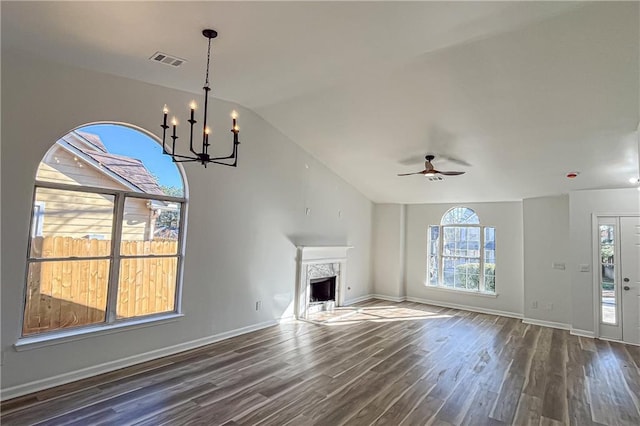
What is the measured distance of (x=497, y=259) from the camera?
753 centimetres

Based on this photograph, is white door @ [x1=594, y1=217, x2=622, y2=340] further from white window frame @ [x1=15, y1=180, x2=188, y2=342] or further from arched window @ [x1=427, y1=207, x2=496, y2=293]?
white window frame @ [x1=15, y1=180, x2=188, y2=342]

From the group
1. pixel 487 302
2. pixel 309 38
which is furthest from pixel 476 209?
pixel 309 38

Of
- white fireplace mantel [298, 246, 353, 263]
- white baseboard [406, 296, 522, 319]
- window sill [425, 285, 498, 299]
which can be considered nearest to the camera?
white fireplace mantel [298, 246, 353, 263]

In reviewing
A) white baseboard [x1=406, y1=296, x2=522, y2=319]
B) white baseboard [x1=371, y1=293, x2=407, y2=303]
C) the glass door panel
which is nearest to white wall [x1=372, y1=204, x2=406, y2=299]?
white baseboard [x1=371, y1=293, x2=407, y2=303]

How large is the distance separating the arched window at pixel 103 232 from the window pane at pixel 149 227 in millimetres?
12

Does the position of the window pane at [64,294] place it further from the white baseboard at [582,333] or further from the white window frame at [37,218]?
the white baseboard at [582,333]

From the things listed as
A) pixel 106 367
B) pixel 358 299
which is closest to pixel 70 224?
pixel 106 367

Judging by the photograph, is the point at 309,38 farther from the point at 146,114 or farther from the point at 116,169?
the point at 116,169

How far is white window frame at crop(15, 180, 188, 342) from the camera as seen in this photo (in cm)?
342

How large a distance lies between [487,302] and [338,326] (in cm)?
369

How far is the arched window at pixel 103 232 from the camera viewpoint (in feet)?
11.6

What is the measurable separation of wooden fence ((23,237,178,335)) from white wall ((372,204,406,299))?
5.60 m

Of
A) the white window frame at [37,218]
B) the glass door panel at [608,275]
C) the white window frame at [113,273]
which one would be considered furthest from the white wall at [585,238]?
the white window frame at [37,218]

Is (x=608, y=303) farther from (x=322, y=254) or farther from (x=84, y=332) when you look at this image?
(x=84, y=332)
